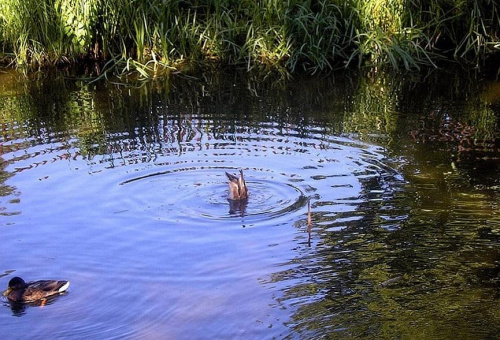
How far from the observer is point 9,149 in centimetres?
832

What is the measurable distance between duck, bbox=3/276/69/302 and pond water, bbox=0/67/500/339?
68 mm

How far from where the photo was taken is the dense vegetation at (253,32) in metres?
11.8

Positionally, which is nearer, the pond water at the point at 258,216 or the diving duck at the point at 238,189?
the pond water at the point at 258,216

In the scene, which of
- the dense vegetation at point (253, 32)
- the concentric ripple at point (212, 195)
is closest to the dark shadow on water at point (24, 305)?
the concentric ripple at point (212, 195)

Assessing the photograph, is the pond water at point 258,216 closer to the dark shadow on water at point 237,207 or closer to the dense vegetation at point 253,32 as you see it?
the dark shadow on water at point 237,207

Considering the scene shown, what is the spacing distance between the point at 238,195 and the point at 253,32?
590 centimetres

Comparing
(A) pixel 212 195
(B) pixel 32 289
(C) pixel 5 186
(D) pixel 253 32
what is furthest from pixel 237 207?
(D) pixel 253 32

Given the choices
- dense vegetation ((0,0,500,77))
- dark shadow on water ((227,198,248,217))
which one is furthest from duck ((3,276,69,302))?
dense vegetation ((0,0,500,77))

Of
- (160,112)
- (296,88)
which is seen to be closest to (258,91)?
(296,88)

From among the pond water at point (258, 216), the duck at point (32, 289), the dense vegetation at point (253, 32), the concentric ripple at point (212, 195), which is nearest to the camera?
the pond water at point (258, 216)

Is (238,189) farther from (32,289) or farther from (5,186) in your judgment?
(5,186)

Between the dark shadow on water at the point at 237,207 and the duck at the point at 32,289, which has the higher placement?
the dark shadow on water at the point at 237,207

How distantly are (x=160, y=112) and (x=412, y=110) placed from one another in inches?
119

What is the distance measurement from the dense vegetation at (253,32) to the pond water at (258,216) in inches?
67.9
